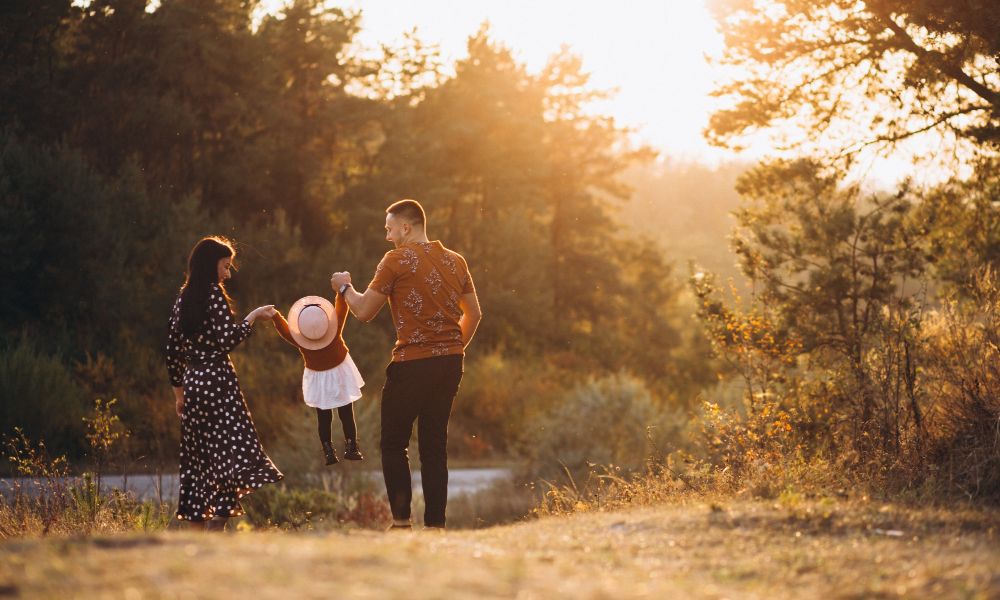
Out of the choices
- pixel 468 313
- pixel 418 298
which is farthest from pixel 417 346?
pixel 468 313

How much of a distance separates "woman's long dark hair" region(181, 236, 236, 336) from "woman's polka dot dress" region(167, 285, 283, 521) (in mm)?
47

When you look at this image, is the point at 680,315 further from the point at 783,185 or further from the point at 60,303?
the point at 783,185

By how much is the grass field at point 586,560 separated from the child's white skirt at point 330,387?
162 centimetres

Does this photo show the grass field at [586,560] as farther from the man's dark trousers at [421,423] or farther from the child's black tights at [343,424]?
the child's black tights at [343,424]

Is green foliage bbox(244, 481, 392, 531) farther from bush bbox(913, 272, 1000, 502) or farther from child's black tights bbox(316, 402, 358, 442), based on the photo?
bush bbox(913, 272, 1000, 502)

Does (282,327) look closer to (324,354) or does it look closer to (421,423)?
(324,354)

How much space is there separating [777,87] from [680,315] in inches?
1383

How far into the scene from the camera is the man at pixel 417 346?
7105 mm

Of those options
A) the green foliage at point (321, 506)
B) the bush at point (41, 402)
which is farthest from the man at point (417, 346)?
the bush at point (41, 402)

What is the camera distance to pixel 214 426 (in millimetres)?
7289

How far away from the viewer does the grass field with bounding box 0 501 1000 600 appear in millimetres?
3662

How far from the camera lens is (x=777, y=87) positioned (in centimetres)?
1373

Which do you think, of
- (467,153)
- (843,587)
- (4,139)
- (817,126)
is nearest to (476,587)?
(843,587)

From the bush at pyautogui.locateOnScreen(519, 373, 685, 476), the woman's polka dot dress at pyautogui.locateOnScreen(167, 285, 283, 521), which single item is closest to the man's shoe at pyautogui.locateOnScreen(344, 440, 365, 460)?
the woman's polka dot dress at pyautogui.locateOnScreen(167, 285, 283, 521)
